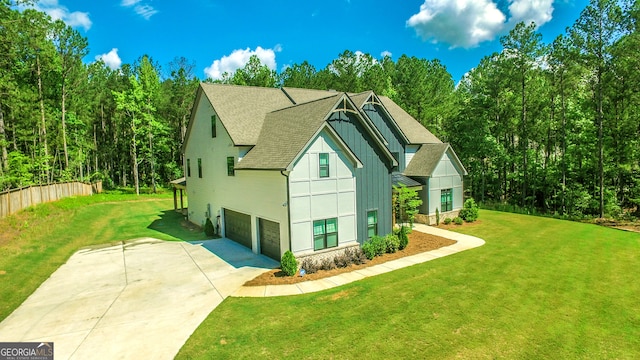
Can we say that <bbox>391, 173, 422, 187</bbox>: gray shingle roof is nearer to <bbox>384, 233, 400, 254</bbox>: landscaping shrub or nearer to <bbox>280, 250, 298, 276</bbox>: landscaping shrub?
<bbox>384, 233, 400, 254</bbox>: landscaping shrub

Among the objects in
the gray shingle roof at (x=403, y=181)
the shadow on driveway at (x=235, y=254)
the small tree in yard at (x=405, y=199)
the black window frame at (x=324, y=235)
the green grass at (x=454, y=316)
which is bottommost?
the green grass at (x=454, y=316)

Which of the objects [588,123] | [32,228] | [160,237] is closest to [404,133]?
[588,123]

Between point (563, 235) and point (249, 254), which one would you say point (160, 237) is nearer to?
point (249, 254)

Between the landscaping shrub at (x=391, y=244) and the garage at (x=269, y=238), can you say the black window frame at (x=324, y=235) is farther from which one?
the landscaping shrub at (x=391, y=244)

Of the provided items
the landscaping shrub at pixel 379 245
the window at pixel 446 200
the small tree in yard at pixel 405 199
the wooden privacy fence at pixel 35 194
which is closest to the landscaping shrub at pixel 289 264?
the landscaping shrub at pixel 379 245

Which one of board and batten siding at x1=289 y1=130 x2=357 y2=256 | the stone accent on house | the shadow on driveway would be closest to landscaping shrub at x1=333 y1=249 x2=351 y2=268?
board and batten siding at x1=289 y1=130 x2=357 y2=256

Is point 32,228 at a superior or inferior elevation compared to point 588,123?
inferior

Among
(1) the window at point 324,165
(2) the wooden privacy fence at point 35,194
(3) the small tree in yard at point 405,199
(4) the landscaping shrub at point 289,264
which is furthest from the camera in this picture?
(2) the wooden privacy fence at point 35,194
